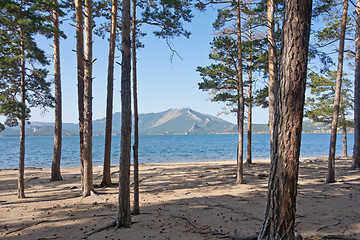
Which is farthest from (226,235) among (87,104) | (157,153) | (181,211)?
(157,153)

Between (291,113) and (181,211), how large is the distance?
419 cm

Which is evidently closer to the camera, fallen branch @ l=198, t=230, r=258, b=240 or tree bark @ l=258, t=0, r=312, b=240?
tree bark @ l=258, t=0, r=312, b=240

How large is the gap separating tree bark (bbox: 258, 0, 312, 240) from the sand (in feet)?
4.40

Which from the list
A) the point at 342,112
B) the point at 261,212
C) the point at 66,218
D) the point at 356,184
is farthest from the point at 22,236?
the point at 342,112

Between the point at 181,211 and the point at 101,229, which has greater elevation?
the point at 101,229

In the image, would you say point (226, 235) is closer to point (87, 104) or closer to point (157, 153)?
point (87, 104)

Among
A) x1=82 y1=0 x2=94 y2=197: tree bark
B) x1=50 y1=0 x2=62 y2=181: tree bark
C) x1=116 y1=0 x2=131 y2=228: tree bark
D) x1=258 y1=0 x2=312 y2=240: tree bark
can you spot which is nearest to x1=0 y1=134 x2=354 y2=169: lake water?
x1=50 y1=0 x2=62 y2=181: tree bark

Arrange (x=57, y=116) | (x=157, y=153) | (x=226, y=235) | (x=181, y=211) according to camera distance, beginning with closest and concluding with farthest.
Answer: (x=226, y=235)
(x=181, y=211)
(x=57, y=116)
(x=157, y=153)

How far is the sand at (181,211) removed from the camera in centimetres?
477

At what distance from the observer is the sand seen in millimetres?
4766

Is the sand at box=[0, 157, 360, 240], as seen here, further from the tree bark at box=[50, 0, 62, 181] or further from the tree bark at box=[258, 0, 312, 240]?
the tree bark at box=[50, 0, 62, 181]

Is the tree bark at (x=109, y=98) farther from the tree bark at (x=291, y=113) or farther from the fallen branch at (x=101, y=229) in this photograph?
the tree bark at (x=291, y=113)

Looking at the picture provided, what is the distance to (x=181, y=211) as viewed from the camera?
631 centimetres

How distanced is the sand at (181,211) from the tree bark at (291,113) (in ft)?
4.40
